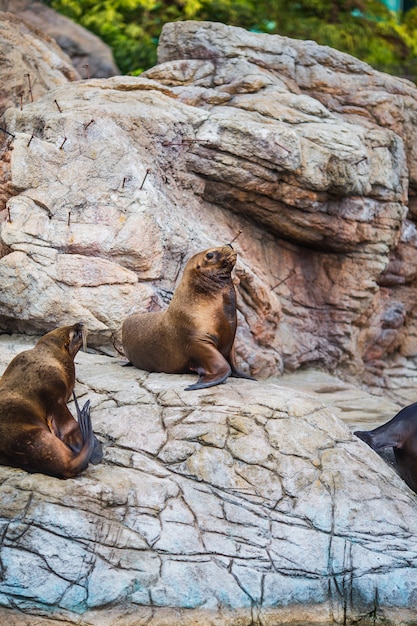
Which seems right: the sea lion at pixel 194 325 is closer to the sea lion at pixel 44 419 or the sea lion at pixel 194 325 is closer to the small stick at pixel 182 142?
the sea lion at pixel 44 419

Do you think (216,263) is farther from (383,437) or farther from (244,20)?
(244,20)

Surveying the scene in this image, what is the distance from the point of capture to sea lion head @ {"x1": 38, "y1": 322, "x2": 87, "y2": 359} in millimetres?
6602

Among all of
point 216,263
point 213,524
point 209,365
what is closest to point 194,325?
point 209,365

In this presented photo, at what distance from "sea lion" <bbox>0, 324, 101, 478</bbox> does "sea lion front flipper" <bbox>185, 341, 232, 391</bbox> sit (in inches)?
41.9

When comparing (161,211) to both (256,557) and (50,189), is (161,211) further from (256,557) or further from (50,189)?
(256,557)

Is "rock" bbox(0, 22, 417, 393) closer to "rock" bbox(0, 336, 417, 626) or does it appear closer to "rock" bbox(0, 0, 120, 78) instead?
"rock" bbox(0, 336, 417, 626)

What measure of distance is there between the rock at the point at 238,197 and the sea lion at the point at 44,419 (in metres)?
1.87

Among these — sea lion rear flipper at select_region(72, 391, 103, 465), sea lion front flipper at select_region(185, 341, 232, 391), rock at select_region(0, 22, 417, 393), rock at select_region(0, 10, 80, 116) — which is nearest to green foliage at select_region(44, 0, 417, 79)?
rock at select_region(0, 10, 80, 116)

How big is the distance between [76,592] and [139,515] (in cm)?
64

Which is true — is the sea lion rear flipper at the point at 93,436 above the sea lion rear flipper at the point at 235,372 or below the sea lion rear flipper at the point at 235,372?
above

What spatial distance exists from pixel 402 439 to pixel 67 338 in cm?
262

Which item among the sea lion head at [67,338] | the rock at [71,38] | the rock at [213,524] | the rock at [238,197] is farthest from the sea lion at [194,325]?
the rock at [71,38]

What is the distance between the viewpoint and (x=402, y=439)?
6.98 metres

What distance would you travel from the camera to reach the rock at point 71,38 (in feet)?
44.3
